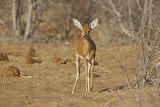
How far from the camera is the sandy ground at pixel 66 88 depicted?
544 centimetres

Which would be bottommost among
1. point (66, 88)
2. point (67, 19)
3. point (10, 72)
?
point (66, 88)

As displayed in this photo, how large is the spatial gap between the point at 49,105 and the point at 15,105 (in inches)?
22.7

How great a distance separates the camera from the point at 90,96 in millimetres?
6168

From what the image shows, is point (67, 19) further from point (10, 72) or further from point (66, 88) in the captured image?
point (66, 88)

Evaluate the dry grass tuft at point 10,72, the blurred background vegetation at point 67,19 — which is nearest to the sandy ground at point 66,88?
the dry grass tuft at point 10,72

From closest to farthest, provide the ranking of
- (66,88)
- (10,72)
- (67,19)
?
(66,88) → (10,72) → (67,19)

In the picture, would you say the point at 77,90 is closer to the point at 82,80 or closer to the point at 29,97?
the point at 82,80

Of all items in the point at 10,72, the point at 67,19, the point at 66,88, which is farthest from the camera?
the point at 67,19

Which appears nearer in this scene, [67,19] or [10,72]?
[10,72]

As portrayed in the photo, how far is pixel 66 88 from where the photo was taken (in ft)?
24.6

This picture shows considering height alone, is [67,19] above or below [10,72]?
above

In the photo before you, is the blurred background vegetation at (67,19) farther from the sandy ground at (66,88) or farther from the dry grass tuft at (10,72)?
the dry grass tuft at (10,72)

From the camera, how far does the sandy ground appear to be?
5443mm

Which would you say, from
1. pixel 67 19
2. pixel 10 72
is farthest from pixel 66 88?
pixel 67 19
